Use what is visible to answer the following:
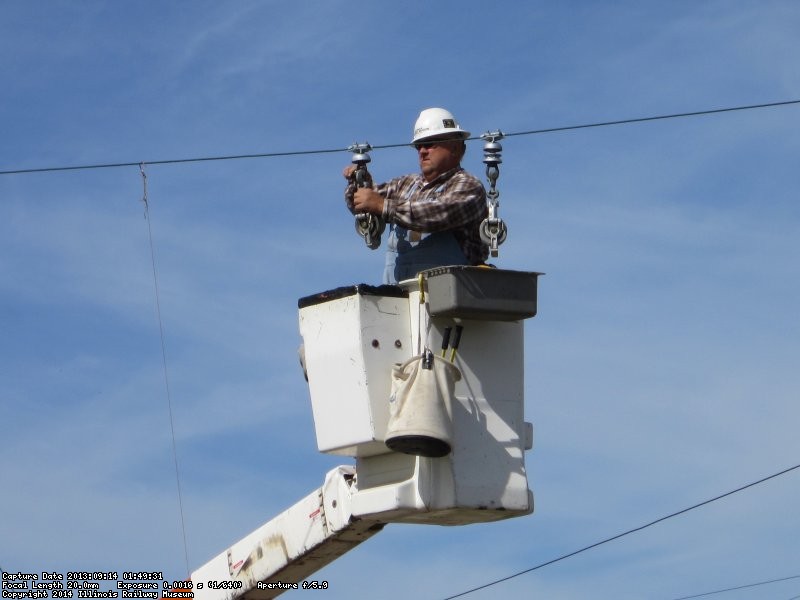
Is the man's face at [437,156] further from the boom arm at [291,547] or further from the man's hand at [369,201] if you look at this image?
the boom arm at [291,547]

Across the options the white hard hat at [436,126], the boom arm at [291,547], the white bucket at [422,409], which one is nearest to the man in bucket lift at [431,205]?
the white hard hat at [436,126]

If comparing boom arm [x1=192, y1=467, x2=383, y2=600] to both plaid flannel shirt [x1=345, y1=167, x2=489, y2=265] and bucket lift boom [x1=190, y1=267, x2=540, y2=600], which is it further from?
plaid flannel shirt [x1=345, y1=167, x2=489, y2=265]

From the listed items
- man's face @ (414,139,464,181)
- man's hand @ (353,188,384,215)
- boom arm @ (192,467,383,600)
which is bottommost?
boom arm @ (192,467,383,600)

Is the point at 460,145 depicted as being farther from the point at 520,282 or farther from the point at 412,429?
the point at 412,429

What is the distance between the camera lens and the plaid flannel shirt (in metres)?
8.99

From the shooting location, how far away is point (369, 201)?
9.29 m

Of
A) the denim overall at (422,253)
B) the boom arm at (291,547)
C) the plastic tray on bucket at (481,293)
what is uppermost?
the denim overall at (422,253)

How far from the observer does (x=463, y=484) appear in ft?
27.5

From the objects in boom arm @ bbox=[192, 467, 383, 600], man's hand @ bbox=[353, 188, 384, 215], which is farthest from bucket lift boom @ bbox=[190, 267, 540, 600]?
man's hand @ bbox=[353, 188, 384, 215]

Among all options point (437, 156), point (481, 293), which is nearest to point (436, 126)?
point (437, 156)

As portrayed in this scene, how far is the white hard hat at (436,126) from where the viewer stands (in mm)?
9305

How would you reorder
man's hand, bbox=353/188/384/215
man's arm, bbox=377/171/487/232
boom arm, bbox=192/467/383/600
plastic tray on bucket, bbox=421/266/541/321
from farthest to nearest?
man's hand, bbox=353/188/384/215 < boom arm, bbox=192/467/383/600 < man's arm, bbox=377/171/487/232 < plastic tray on bucket, bbox=421/266/541/321

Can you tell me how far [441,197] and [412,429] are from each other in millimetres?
1672

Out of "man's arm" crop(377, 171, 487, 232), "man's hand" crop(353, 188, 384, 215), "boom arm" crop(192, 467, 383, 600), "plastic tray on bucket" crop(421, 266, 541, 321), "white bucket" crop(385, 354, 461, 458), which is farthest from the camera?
"man's hand" crop(353, 188, 384, 215)
